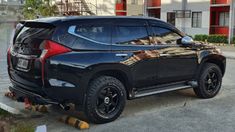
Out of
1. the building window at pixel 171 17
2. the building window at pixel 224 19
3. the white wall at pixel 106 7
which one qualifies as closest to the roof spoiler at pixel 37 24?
the building window at pixel 224 19

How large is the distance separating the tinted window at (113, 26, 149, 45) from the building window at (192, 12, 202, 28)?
23.2 meters

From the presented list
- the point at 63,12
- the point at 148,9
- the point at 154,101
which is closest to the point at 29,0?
the point at 63,12

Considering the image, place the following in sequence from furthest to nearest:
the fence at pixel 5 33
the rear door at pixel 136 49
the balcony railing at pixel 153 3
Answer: the balcony railing at pixel 153 3 → the fence at pixel 5 33 → the rear door at pixel 136 49

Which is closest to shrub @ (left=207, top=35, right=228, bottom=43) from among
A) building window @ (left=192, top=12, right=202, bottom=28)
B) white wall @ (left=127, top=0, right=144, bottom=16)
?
building window @ (left=192, top=12, right=202, bottom=28)

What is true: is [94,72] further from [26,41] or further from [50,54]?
[26,41]

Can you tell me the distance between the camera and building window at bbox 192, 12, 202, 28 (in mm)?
28908

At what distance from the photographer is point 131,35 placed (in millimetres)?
6430

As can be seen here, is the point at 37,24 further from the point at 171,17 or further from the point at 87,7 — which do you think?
the point at 87,7

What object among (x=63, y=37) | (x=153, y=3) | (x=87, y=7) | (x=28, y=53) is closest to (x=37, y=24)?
(x=28, y=53)

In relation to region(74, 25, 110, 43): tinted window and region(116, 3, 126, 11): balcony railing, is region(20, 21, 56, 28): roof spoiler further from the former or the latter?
region(116, 3, 126, 11): balcony railing

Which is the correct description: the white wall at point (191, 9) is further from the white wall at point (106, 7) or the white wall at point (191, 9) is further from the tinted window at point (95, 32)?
the tinted window at point (95, 32)

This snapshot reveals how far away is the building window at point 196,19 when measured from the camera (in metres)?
28.9

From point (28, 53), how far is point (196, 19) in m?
25.1

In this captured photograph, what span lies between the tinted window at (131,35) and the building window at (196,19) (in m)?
23.2
